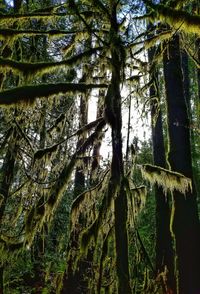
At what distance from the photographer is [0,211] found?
6.75m

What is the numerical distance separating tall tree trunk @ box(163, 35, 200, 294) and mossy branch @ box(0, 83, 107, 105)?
6.70ft

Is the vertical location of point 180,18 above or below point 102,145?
above

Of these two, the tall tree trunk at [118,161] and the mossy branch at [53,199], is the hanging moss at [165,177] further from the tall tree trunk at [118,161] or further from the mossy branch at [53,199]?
the tall tree trunk at [118,161]

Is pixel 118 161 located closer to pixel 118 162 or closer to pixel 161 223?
pixel 118 162

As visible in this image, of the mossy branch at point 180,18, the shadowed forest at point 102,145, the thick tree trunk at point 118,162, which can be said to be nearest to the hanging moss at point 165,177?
the shadowed forest at point 102,145

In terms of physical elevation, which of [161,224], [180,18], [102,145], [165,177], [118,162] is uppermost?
[180,18]

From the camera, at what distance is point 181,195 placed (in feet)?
24.0

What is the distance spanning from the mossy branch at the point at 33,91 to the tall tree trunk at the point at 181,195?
2.04 meters

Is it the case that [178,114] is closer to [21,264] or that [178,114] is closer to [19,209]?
[19,209]

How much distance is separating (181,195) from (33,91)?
3808 mm

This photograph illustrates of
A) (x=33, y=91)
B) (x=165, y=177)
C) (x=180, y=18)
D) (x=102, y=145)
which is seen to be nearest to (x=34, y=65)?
(x=33, y=91)

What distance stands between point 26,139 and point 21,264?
5.69 m

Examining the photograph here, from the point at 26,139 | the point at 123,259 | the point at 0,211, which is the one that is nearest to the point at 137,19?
the point at 26,139

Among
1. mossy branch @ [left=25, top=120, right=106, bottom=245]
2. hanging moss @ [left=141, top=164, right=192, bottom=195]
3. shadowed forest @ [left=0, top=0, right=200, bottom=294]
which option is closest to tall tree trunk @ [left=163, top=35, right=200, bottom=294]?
shadowed forest @ [left=0, top=0, right=200, bottom=294]
